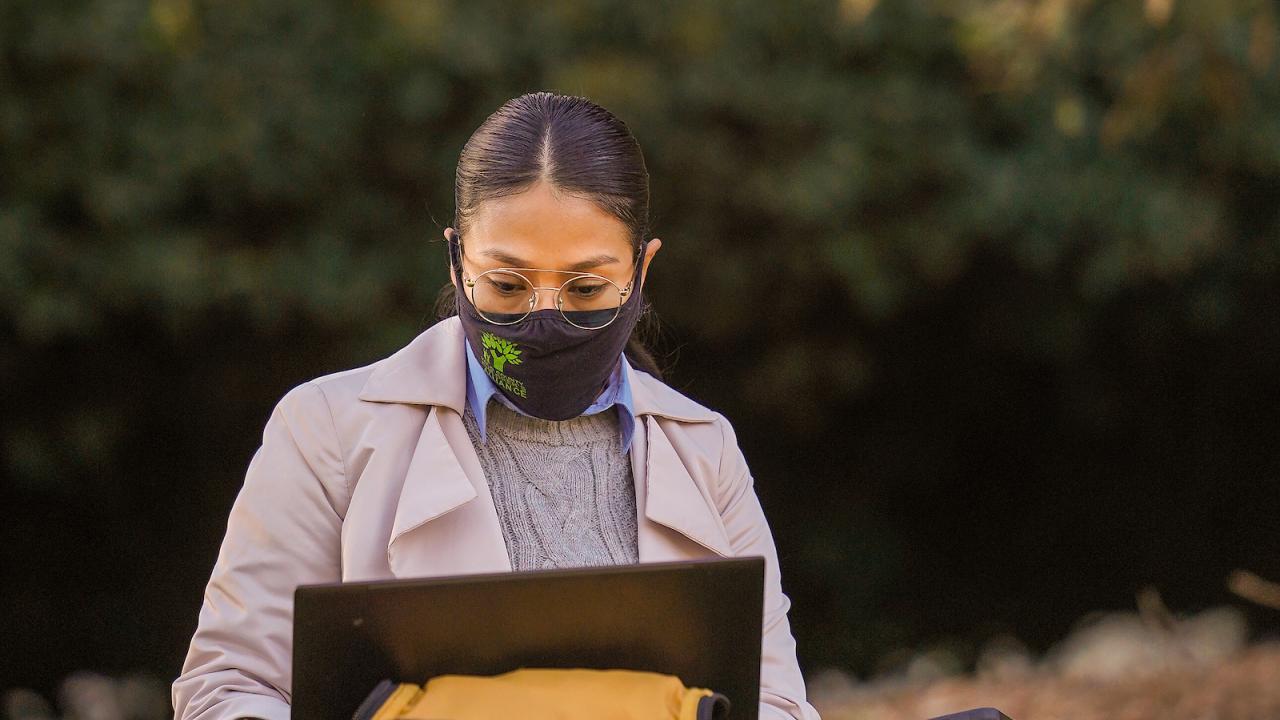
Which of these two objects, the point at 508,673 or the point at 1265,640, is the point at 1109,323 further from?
the point at 508,673

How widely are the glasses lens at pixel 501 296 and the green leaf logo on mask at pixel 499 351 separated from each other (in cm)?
3

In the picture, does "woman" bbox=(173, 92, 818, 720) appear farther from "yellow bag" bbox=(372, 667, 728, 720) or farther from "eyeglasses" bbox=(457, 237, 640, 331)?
"yellow bag" bbox=(372, 667, 728, 720)

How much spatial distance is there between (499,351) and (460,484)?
209 millimetres

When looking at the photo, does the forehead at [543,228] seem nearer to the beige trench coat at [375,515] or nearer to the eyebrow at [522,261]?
the eyebrow at [522,261]

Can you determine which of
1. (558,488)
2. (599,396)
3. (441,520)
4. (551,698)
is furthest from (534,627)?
(599,396)

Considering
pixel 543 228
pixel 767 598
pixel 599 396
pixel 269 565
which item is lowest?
pixel 767 598

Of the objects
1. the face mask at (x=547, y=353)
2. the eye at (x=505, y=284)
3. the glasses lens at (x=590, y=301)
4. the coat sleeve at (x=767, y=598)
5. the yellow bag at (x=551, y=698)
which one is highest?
the eye at (x=505, y=284)

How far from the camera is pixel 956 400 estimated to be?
26.6 ft

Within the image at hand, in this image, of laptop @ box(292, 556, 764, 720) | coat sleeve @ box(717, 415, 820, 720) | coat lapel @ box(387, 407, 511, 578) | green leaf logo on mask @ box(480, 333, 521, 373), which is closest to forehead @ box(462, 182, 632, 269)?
green leaf logo on mask @ box(480, 333, 521, 373)

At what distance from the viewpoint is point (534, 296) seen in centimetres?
189

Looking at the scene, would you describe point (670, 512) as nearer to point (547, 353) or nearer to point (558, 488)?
point (558, 488)

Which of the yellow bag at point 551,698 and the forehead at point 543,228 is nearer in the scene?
the yellow bag at point 551,698

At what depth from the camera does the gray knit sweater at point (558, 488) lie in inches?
74.9

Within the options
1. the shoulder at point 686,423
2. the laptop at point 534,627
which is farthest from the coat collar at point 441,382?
the laptop at point 534,627
